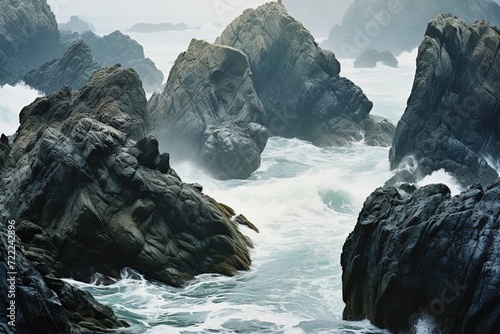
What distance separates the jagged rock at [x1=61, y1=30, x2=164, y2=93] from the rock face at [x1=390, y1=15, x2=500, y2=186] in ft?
232

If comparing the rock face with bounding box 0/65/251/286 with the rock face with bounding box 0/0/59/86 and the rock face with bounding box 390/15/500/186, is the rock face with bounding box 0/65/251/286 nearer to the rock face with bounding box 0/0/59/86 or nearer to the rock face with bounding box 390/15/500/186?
the rock face with bounding box 390/15/500/186

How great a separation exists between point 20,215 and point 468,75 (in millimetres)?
32791

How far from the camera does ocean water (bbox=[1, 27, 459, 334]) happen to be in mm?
23578

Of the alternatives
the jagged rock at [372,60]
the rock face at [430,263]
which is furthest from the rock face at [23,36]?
the rock face at [430,263]

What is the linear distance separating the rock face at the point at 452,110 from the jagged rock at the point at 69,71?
41768 mm

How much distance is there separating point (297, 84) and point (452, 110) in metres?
20.3

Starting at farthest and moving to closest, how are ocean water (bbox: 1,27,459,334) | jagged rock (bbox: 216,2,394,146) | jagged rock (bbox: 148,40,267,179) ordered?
jagged rock (bbox: 216,2,394,146)
jagged rock (bbox: 148,40,267,179)
ocean water (bbox: 1,27,459,334)

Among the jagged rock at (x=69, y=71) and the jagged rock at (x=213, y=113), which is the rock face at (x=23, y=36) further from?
the jagged rock at (x=213, y=113)

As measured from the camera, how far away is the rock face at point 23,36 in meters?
98.5

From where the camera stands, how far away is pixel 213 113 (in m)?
55.8

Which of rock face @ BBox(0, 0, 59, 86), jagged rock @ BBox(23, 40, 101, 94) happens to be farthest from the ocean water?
rock face @ BBox(0, 0, 59, 86)

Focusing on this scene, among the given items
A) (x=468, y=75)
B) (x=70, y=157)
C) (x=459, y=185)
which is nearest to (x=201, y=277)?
(x=70, y=157)

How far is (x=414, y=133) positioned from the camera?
46938mm

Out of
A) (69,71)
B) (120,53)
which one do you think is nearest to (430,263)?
(69,71)
